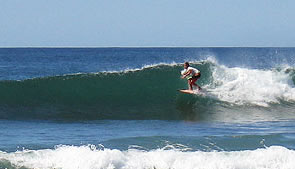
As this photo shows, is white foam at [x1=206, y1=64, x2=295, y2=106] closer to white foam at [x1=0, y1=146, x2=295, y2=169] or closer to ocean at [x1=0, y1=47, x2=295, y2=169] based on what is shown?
ocean at [x1=0, y1=47, x2=295, y2=169]

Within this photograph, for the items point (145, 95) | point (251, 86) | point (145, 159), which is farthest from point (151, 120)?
point (145, 159)

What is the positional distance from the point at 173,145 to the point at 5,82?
9.84 m

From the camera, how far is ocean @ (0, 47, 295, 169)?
10688 mm

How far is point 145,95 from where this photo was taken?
66.3ft

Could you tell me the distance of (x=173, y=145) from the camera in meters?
12.1

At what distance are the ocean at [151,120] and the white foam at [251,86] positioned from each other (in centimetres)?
4

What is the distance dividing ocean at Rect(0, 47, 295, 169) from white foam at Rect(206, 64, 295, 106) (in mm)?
38

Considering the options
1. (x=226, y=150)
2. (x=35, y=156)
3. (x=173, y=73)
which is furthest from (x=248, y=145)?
(x=173, y=73)

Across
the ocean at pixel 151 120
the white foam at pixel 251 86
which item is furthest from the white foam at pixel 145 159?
the white foam at pixel 251 86

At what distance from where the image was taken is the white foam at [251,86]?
1998 cm

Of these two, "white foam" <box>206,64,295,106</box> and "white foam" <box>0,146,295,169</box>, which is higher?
"white foam" <box>206,64,295,106</box>

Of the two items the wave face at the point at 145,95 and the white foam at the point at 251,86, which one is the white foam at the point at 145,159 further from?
the white foam at the point at 251,86

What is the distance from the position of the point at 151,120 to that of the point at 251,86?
539 cm

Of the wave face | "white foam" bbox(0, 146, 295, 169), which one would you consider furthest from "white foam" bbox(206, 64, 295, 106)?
"white foam" bbox(0, 146, 295, 169)
